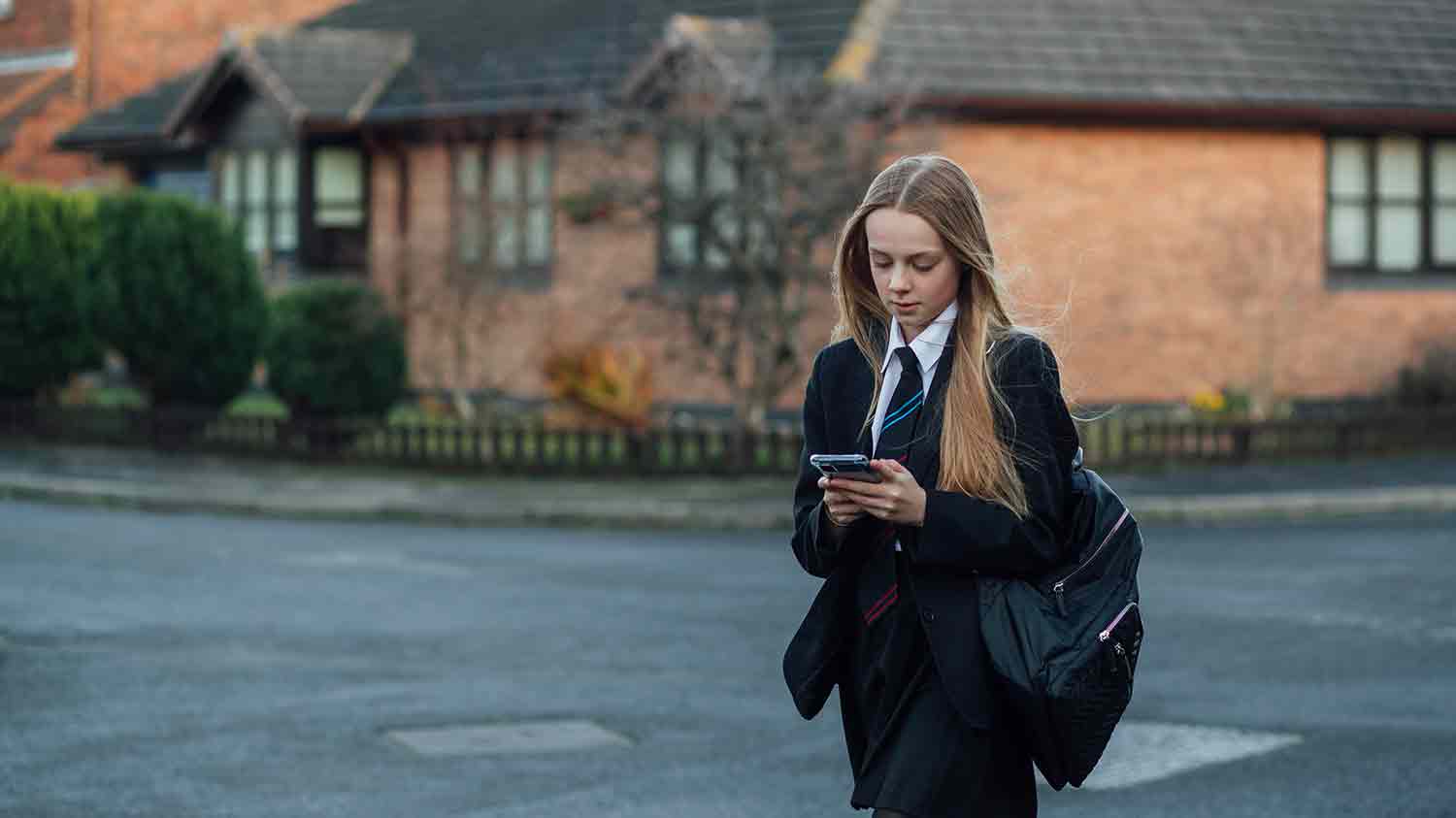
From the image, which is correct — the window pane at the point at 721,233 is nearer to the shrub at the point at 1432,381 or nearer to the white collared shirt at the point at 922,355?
the shrub at the point at 1432,381

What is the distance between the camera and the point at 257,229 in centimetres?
3281

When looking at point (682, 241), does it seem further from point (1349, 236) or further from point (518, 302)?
point (1349, 236)

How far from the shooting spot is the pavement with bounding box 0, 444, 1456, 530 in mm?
17828

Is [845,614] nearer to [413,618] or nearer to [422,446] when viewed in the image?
[413,618]

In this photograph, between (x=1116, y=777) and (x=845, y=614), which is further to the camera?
(x=1116, y=777)

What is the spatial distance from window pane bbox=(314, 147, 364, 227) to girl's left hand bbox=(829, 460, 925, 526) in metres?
27.4

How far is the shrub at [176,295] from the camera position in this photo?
23.2 meters

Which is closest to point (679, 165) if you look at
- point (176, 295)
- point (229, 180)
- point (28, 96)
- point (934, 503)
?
point (176, 295)

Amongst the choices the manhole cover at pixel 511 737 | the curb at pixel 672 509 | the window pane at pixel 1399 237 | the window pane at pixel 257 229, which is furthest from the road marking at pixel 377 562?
the window pane at pixel 257 229

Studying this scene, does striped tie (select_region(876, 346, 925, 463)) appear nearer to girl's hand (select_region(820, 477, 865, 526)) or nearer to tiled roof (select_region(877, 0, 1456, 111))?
girl's hand (select_region(820, 477, 865, 526))

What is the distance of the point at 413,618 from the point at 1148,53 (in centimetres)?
1654

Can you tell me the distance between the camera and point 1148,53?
26.7 meters

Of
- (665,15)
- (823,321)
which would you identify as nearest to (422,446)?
(823,321)

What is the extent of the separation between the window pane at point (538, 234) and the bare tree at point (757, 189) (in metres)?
6.48
